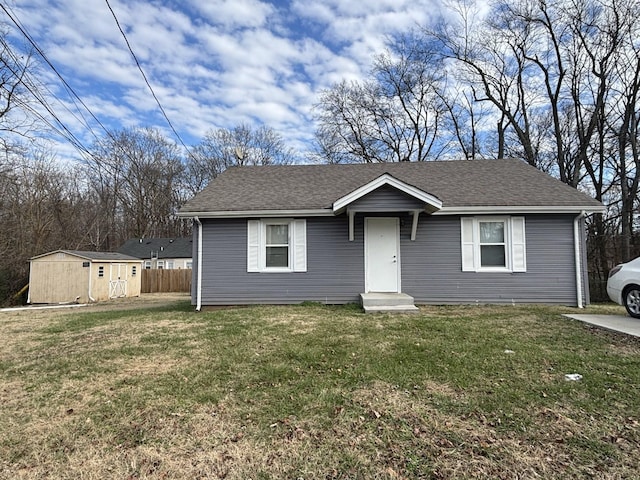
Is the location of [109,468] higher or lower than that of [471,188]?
lower

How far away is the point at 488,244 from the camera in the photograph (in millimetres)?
9102

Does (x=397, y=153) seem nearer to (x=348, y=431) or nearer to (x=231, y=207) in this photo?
(x=231, y=207)

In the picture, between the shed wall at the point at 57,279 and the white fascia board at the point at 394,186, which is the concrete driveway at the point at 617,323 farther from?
the shed wall at the point at 57,279

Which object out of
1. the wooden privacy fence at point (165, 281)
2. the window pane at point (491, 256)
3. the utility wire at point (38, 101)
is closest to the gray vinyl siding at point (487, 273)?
the window pane at point (491, 256)

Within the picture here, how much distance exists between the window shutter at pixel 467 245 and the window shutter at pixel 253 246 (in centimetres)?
529

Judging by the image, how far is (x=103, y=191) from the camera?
28.8 metres

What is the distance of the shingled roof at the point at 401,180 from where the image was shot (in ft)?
29.5

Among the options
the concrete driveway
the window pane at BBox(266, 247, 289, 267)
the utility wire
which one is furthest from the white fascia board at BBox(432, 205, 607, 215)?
the utility wire

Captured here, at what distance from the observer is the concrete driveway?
5.46 m

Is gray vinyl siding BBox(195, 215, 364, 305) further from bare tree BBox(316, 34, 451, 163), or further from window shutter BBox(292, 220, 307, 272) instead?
bare tree BBox(316, 34, 451, 163)

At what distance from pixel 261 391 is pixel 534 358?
335 centimetres

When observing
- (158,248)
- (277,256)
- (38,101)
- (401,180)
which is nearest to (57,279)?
(38,101)

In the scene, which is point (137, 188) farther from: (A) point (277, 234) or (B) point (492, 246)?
(B) point (492, 246)

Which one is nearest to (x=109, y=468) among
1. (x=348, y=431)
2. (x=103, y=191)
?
(x=348, y=431)
